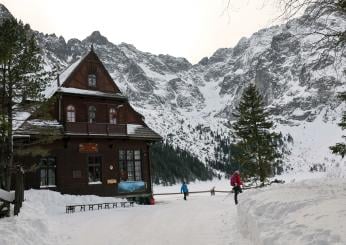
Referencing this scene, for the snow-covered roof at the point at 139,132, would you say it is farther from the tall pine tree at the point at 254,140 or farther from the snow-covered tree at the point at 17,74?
the snow-covered tree at the point at 17,74

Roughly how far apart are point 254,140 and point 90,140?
1306cm

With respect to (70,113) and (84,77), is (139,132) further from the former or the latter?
(84,77)

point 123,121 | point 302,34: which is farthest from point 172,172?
point 302,34

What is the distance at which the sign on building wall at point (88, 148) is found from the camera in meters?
29.8

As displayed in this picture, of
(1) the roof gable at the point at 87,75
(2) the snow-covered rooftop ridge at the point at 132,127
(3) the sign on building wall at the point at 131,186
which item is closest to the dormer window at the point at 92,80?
(1) the roof gable at the point at 87,75

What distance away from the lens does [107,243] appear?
12.2m

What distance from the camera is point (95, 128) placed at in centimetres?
3030

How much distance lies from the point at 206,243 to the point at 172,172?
11186 cm

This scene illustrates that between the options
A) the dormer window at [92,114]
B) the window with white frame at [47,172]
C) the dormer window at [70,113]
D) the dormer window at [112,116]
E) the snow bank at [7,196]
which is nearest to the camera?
the snow bank at [7,196]

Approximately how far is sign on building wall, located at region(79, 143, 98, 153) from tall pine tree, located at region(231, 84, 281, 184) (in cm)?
1156

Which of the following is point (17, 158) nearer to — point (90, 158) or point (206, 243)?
point (90, 158)

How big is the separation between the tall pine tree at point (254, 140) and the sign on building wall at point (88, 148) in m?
11.6

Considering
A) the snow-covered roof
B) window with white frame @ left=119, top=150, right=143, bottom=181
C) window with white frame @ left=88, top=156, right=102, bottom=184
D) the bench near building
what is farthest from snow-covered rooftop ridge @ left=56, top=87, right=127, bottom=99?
window with white frame @ left=88, top=156, right=102, bottom=184

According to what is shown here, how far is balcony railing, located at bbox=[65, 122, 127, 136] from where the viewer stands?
29078mm
